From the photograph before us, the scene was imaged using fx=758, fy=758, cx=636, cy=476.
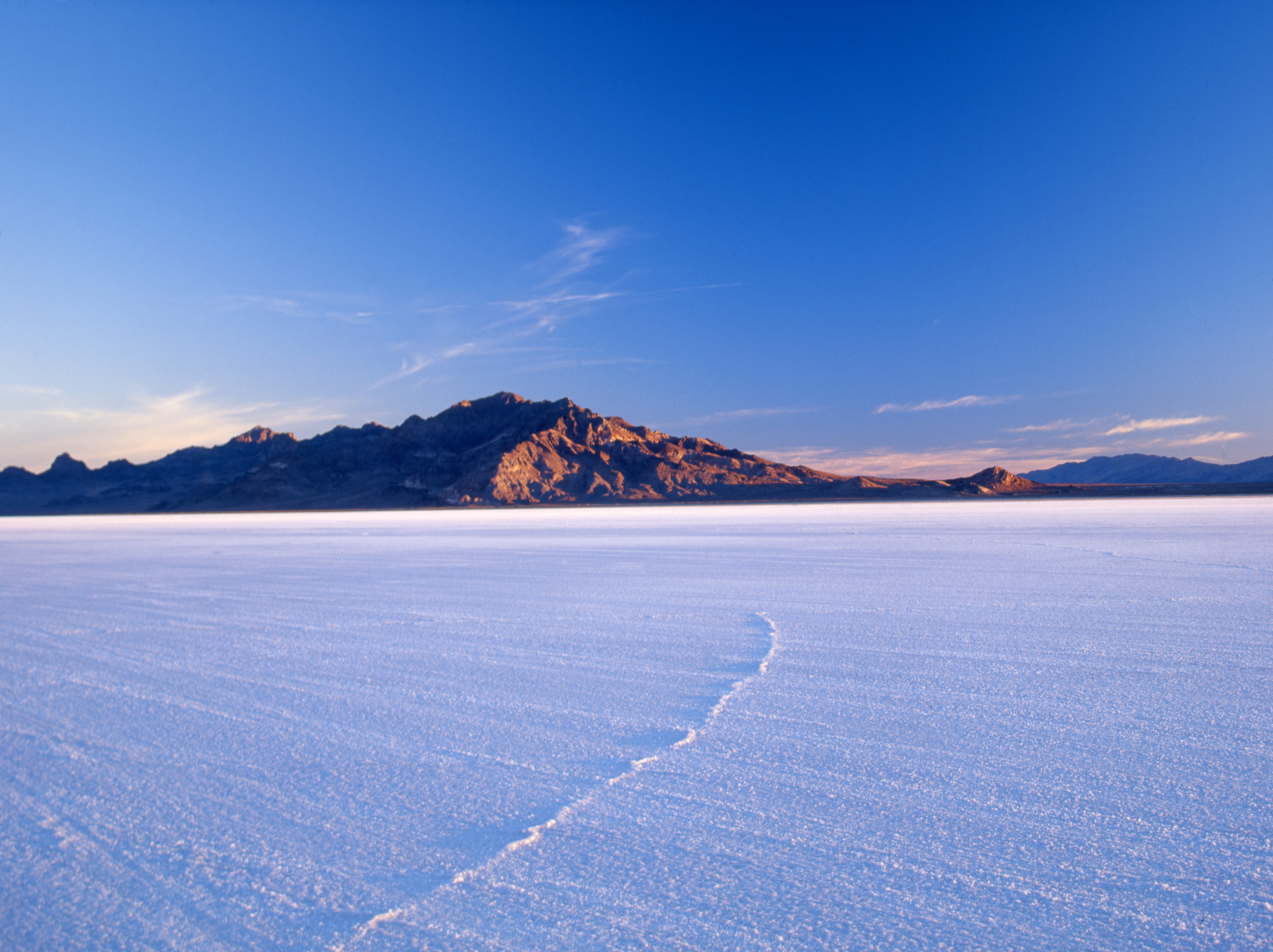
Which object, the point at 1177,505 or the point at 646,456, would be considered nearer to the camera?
the point at 1177,505

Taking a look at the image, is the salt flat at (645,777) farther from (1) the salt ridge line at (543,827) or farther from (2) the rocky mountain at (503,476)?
(2) the rocky mountain at (503,476)

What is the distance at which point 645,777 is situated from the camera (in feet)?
9.63

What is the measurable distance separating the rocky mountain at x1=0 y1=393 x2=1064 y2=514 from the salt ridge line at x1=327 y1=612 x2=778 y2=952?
318ft

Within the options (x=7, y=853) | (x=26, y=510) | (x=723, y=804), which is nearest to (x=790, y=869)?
(x=723, y=804)

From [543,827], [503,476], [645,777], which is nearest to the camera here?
[543,827]

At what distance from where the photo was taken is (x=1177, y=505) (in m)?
44.7

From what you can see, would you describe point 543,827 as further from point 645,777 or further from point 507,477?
point 507,477

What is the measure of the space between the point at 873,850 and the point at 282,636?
5187mm

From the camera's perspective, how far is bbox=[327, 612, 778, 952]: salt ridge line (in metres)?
2.00

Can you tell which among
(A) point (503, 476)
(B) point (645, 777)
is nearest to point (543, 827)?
(B) point (645, 777)

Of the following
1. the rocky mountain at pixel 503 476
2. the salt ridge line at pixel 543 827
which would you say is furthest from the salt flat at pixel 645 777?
the rocky mountain at pixel 503 476

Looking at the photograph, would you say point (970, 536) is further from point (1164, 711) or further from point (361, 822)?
point (361, 822)

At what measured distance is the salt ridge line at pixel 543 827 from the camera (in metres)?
2.00

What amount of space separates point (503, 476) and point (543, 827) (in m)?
119
